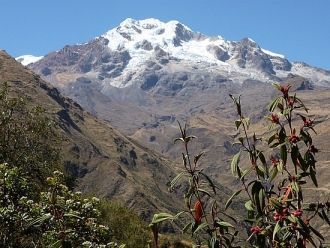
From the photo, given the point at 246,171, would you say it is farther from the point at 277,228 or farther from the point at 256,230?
the point at 277,228

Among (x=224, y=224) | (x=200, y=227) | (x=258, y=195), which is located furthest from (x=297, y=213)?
(x=200, y=227)

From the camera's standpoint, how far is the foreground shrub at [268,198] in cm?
657

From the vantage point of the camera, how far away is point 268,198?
6883mm

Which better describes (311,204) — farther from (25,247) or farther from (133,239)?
(133,239)

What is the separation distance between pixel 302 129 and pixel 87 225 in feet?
54.5

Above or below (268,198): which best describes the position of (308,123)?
above

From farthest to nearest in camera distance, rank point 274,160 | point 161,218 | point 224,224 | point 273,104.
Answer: point 274,160 < point 273,104 < point 224,224 < point 161,218

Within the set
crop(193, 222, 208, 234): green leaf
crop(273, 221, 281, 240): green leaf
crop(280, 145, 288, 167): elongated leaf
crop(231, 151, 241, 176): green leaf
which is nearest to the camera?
crop(273, 221, 281, 240): green leaf

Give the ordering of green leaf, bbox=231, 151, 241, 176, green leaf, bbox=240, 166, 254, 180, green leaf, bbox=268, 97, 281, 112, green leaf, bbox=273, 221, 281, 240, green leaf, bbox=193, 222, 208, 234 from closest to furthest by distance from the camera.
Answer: green leaf, bbox=273, 221, 281, 240 < green leaf, bbox=193, 222, 208, 234 < green leaf, bbox=231, 151, 241, 176 < green leaf, bbox=240, 166, 254, 180 < green leaf, bbox=268, 97, 281, 112

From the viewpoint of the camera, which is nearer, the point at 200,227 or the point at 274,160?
the point at 200,227

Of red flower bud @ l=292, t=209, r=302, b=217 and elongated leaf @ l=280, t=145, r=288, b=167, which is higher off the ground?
elongated leaf @ l=280, t=145, r=288, b=167

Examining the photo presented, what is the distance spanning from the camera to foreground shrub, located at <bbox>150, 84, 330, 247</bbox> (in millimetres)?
6574

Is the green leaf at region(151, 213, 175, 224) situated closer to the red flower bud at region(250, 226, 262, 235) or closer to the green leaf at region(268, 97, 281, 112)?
the red flower bud at region(250, 226, 262, 235)

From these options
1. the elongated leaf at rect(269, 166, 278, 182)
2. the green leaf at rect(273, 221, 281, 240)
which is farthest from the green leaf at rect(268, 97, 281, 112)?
the green leaf at rect(273, 221, 281, 240)
